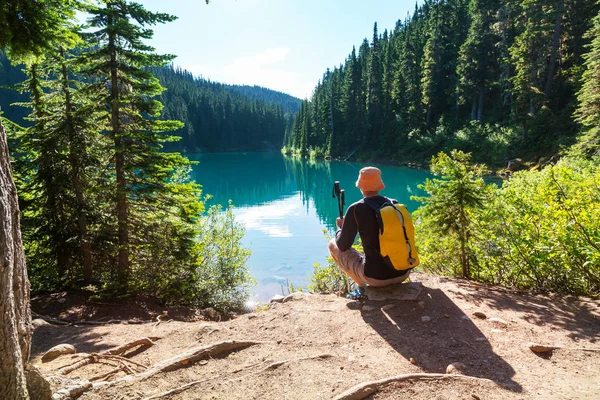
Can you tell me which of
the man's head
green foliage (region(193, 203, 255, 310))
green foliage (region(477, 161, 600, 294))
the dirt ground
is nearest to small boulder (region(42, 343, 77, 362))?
the dirt ground

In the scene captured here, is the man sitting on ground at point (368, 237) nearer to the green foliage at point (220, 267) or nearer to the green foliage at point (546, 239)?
the green foliage at point (546, 239)

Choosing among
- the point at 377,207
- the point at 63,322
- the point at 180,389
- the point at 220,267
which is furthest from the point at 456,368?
the point at 220,267

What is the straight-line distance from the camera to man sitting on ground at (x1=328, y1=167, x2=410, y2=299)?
4098 millimetres

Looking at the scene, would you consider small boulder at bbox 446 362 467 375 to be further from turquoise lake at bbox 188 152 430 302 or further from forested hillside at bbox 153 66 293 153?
forested hillside at bbox 153 66 293 153

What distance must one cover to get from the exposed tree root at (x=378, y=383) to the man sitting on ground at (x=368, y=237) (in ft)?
5.48

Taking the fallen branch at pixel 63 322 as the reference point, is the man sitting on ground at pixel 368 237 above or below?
above

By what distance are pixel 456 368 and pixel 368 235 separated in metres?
1.65

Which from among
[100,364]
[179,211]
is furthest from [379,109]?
[100,364]

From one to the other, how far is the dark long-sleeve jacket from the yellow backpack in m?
0.07

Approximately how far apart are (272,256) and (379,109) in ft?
164

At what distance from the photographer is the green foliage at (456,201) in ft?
18.5

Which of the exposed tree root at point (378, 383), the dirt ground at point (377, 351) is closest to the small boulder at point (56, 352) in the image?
the dirt ground at point (377, 351)

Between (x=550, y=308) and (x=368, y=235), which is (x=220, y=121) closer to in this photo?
(x=368, y=235)

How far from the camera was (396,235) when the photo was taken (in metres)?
3.97
